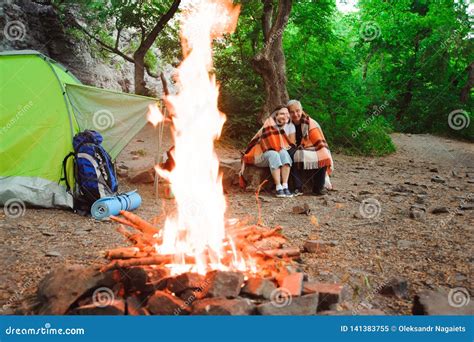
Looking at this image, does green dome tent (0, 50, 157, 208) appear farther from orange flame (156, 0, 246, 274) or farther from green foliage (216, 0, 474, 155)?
green foliage (216, 0, 474, 155)

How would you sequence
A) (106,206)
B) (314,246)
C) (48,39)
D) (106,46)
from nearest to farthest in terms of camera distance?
(314,246)
(106,206)
(106,46)
(48,39)

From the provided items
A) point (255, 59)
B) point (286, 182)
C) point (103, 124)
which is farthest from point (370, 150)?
point (103, 124)

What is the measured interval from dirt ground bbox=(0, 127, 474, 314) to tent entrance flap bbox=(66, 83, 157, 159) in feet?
3.84

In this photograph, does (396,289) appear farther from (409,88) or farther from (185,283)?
(409,88)

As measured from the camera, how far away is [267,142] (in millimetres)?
→ 7621

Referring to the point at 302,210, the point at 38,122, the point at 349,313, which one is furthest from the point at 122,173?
the point at 349,313

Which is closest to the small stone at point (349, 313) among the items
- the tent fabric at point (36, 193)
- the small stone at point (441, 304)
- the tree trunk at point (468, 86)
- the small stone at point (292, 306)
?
the small stone at point (292, 306)

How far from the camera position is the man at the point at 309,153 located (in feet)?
24.9

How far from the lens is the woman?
748 cm

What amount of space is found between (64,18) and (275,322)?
1357 cm

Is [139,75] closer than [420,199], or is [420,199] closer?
[420,199]

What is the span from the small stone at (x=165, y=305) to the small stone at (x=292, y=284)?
0.71m

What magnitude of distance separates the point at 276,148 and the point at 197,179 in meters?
3.31

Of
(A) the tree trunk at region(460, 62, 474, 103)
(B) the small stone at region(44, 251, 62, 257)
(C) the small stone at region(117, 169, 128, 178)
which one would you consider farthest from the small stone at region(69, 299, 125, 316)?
(A) the tree trunk at region(460, 62, 474, 103)
